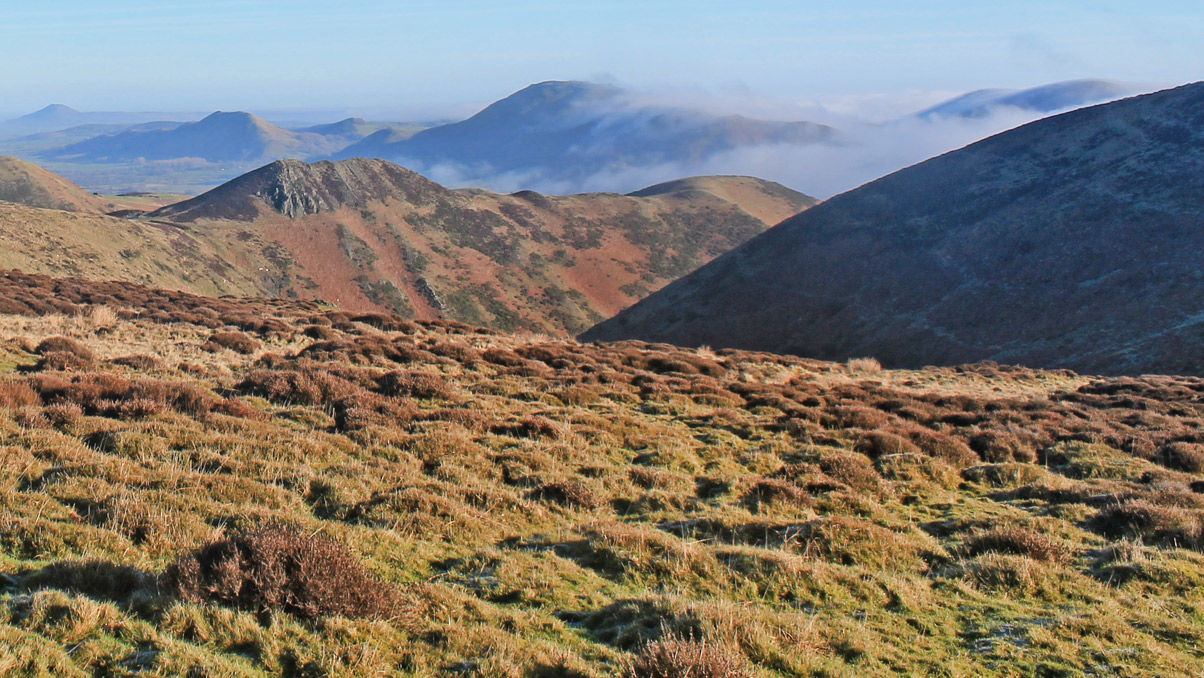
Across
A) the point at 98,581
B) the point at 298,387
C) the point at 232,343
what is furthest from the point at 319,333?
the point at 98,581

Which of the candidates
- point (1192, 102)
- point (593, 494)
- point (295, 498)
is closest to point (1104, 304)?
point (1192, 102)

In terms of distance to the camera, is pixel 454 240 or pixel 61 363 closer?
pixel 61 363

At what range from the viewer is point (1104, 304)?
150 ft

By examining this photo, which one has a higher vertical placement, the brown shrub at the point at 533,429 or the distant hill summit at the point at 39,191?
the distant hill summit at the point at 39,191

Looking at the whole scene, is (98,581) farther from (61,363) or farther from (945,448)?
(945,448)

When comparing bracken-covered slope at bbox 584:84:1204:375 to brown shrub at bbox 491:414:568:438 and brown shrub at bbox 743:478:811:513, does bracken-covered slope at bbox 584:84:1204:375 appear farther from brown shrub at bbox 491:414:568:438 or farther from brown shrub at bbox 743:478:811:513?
brown shrub at bbox 491:414:568:438

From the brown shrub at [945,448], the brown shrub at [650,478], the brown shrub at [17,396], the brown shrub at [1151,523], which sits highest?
the brown shrub at [17,396]

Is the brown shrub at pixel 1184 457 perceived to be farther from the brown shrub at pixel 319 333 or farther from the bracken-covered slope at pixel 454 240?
the bracken-covered slope at pixel 454 240

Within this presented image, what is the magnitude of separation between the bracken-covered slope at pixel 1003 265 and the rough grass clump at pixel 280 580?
1711 inches

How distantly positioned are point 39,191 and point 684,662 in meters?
162

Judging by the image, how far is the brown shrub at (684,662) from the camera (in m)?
4.29

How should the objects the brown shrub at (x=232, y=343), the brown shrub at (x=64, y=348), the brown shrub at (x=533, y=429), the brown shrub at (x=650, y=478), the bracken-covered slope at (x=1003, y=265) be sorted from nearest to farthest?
the brown shrub at (x=650, y=478) < the brown shrub at (x=533, y=429) < the brown shrub at (x=64, y=348) < the brown shrub at (x=232, y=343) < the bracken-covered slope at (x=1003, y=265)

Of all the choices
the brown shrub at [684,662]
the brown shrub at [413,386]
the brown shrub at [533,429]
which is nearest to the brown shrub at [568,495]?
the brown shrub at [533,429]

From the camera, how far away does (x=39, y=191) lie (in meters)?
126
